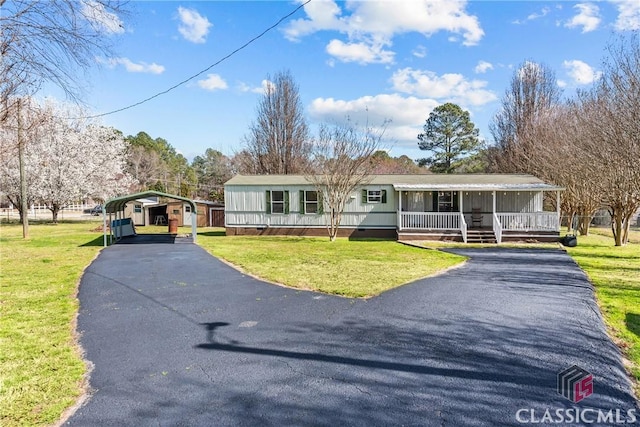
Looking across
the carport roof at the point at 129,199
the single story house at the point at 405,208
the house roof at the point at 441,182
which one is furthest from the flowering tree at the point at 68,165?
the single story house at the point at 405,208

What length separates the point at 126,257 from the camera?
1249cm

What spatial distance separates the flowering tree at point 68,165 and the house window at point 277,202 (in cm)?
1678

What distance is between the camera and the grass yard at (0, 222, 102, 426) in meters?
3.25

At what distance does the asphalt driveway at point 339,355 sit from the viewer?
3.17 metres

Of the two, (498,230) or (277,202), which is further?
(277,202)

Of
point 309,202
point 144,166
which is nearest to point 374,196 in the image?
point 309,202

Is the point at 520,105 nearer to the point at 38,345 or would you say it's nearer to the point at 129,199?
the point at 129,199

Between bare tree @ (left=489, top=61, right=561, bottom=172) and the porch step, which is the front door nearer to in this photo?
the porch step

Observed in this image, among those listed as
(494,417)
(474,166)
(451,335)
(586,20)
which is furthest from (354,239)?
(474,166)

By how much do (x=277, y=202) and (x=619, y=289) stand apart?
15.4 m

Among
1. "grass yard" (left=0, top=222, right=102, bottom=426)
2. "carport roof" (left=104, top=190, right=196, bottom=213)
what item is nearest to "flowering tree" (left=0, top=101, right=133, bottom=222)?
"carport roof" (left=104, top=190, right=196, bottom=213)

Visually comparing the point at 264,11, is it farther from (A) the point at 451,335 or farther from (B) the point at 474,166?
(B) the point at 474,166

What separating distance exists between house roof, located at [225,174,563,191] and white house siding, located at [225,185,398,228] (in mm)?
381

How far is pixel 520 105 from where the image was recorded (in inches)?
1222
